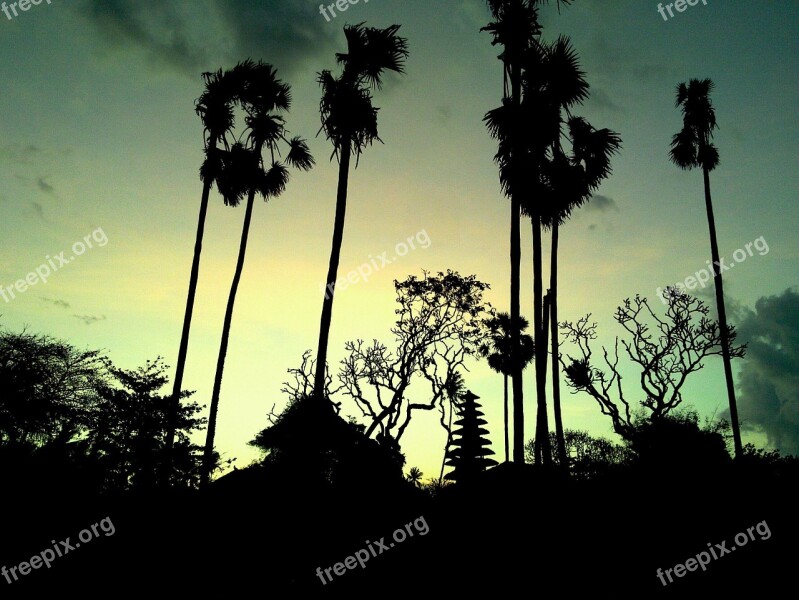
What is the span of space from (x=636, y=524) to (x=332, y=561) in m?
11.0

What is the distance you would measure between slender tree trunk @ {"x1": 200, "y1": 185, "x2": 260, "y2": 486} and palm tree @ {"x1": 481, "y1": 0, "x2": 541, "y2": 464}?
1216 cm

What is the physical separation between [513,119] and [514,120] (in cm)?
5

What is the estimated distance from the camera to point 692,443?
57.9 feet

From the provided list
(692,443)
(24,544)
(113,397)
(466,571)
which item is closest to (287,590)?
(466,571)

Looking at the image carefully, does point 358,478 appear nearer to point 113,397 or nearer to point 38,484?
point 38,484

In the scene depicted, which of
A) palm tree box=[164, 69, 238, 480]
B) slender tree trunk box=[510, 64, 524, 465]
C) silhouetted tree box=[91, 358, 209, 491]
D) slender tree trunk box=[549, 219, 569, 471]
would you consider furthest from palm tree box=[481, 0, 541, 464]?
silhouetted tree box=[91, 358, 209, 491]

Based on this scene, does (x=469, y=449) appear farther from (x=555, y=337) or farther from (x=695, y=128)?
(x=695, y=128)

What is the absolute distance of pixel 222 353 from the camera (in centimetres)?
2044

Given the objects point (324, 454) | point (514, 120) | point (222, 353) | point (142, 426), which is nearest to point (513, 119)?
point (514, 120)

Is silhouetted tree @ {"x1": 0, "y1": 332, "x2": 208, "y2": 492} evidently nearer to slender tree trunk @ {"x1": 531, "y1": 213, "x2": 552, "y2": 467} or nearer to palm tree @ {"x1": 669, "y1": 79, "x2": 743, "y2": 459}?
slender tree trunk @ {"x1": 531, "y1": 213, "x2": 552, "y2": 467}

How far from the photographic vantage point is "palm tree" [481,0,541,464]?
15.0m

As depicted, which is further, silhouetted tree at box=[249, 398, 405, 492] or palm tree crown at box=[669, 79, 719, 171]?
palm tree crown at box=[669, 79, 719, 171]

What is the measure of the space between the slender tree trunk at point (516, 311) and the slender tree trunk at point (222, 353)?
12.6m

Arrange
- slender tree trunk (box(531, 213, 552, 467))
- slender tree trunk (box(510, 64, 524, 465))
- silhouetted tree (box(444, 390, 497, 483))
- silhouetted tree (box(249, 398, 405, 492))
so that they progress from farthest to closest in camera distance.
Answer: silhouetted tree (box(444, 390, 497, 483)), slender tree trunk (box(531, 213, 552, 467)), slender tree trunk (box(510, 64, 524, 465)), silhouetted tree (box(249, 398, 405, 492))
